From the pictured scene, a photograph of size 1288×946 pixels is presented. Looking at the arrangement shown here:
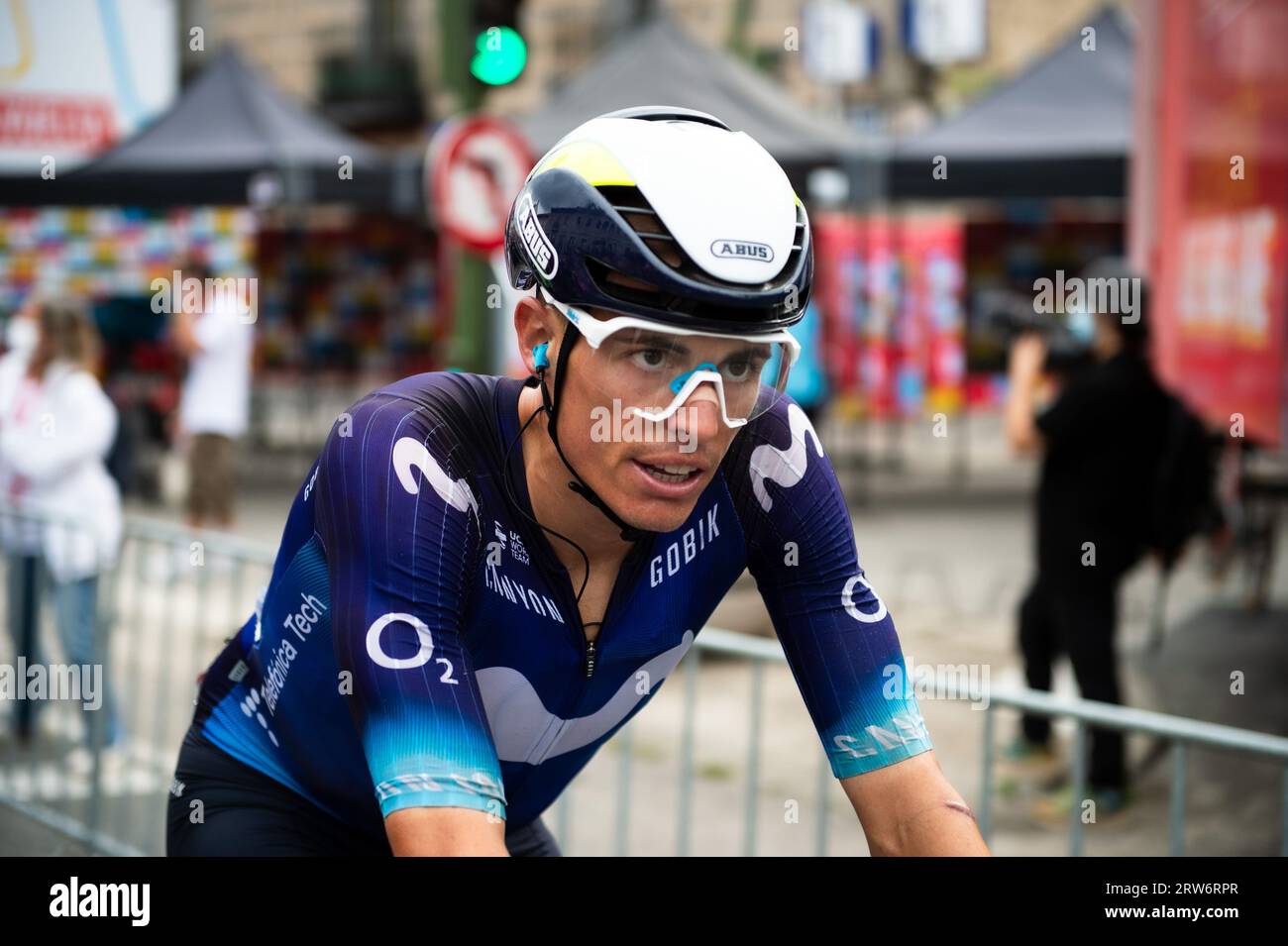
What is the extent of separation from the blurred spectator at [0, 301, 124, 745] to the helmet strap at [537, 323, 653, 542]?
192 inches

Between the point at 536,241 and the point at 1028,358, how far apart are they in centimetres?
618

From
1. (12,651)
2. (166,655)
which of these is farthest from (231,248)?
(166,655)

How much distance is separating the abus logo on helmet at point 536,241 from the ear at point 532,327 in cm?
7

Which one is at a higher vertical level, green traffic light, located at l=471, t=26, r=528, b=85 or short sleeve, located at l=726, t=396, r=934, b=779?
green traffic light, located at l=471, t=26, r=528, b=85

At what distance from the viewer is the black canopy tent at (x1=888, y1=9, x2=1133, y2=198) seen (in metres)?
13.1

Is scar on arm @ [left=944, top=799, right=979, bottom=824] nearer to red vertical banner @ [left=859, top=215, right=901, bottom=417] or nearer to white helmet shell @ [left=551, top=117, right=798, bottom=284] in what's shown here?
white helmet shell @ [left=551, top=117, right=798, bottom=284]

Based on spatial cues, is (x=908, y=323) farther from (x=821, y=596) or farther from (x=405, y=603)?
(x=405, y=603)

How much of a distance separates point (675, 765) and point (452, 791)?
5.42m

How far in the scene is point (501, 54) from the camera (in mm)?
7484

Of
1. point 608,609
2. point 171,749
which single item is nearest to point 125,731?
point 171,749

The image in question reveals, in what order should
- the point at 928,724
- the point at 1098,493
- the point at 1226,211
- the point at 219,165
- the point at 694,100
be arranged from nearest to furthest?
the point at 1098,493 < the point at 1226,211 < the point at 928,724 < the point at 694,100 < the point at 219,165

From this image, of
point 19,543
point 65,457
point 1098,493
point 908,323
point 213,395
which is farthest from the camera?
point 908,323

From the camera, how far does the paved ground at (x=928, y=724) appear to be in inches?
237

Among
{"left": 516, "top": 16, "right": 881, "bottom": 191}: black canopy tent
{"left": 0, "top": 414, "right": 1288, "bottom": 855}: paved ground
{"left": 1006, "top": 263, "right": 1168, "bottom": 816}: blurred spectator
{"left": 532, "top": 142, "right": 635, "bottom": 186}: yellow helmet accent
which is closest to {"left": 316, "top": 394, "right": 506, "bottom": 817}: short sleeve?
{"left": 532, "top": 142, "right": 635, "bottom": 186}: yellow helmet accent
